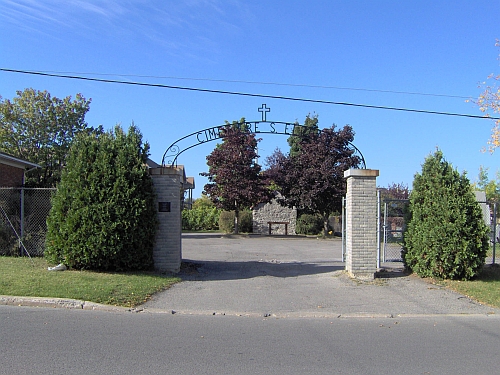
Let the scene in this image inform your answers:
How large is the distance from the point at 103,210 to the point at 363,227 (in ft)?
20.1

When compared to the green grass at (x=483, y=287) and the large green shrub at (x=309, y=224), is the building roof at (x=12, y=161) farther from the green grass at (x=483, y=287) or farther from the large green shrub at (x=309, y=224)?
the large green shrub at (x=309, y=224)

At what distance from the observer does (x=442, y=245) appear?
1066 cm

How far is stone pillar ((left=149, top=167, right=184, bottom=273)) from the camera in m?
11.4

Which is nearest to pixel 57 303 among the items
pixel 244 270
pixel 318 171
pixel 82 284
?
pixel 82 284

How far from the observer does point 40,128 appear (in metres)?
29.3

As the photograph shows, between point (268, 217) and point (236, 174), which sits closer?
point (236, 174)

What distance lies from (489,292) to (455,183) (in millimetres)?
2567

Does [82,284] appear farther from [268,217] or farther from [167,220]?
[268,217]

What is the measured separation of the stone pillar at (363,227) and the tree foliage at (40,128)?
21909 millimetres

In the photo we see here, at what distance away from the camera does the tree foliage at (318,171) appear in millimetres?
27125

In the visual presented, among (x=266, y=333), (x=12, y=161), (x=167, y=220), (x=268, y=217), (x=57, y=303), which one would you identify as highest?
(x=12, y=161)

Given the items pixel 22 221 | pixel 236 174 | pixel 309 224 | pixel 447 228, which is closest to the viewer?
pixel 447 228

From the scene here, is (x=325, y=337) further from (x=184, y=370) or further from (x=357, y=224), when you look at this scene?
(x=357, y=224)

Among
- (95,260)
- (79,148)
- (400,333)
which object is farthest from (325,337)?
(79,148)
